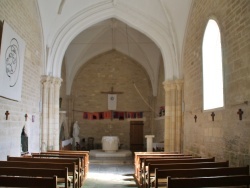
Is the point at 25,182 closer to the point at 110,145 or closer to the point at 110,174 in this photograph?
the point at 110,174

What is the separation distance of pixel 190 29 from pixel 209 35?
176cm

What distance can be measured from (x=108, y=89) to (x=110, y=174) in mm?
8983

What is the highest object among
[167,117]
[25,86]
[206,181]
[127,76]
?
[127,76]

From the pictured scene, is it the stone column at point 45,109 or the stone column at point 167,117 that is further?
the stone column at point 167,117

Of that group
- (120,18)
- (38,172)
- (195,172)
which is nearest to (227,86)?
(195,172)

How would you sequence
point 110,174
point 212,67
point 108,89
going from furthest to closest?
point 108,89, point 110,174, point 212,67

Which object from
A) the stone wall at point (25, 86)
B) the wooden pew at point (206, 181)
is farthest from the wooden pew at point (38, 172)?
the stone wall at point (25, 86)

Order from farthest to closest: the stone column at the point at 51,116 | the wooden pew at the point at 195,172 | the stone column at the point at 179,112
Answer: the stone column at the point at 179,112
the stone column at the point at 51,116
the wooden pew at the point at 195,172

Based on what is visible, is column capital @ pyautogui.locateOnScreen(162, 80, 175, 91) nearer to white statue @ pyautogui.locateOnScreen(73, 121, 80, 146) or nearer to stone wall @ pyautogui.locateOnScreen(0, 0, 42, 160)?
stone wall @ pyautogui.locateOnScreen(0, 0, 42, 160)

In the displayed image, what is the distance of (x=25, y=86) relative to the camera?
8695mm

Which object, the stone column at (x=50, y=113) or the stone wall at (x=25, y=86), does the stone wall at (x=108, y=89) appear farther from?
the stone wall at (x=25, y=86)

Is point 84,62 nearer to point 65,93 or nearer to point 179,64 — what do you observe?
point 65,93

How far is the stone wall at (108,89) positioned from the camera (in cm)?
1802

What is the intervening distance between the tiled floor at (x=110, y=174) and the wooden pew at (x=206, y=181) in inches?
145
